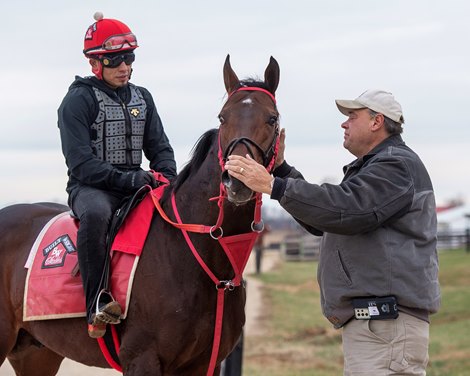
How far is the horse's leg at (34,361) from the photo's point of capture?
705 cm

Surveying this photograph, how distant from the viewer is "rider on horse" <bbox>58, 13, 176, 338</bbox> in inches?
224

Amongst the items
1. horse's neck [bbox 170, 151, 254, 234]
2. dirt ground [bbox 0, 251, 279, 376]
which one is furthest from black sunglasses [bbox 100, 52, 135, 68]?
dirt ground [bbox 0, 251, 279, 376]

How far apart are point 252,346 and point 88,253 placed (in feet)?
35.7

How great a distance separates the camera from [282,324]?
19.7m

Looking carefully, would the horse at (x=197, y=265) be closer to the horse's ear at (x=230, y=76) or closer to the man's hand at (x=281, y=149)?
the horse's ear at (x=230, y=76)

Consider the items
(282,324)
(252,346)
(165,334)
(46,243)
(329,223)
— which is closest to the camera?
(329,223)

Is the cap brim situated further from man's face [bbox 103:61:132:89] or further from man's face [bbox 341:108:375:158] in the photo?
man's face [bbox 103:61:132:89]

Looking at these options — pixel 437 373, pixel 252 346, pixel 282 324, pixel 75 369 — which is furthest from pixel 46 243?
pixel 282 324

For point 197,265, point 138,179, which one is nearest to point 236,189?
point 197,265

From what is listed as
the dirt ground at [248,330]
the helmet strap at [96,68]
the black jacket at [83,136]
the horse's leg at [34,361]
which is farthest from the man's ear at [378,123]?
the dirt ground at [248,330]

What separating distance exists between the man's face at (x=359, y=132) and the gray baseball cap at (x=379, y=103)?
4cm

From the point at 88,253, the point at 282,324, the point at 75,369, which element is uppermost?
the point at 88,253

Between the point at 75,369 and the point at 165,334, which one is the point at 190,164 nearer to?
the point at 165,334

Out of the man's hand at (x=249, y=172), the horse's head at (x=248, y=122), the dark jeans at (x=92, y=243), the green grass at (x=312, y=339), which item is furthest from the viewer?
the green grass at (x=312, y=339)
